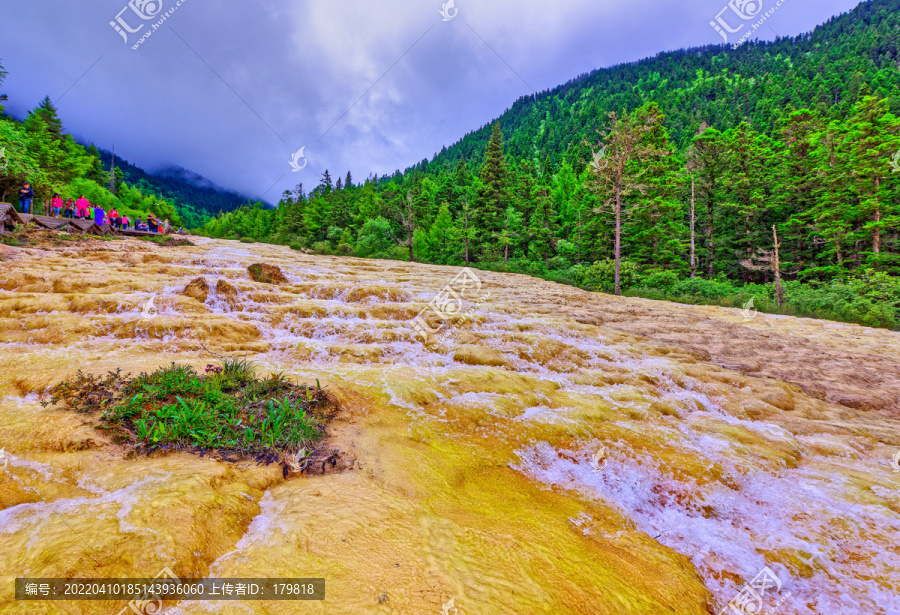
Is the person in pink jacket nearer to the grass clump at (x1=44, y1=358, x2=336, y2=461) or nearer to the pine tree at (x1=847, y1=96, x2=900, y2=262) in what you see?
the grass clump at (x1=44, y1=358, x2=336, y2=461)

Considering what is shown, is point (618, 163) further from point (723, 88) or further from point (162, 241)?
point (723, 88)

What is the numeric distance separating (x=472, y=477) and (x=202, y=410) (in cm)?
291

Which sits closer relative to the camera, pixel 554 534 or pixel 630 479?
pixel 554 534

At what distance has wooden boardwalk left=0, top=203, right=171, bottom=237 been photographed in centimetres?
1223

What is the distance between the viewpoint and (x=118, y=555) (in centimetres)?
185

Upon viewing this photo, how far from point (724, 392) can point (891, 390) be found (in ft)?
11.6

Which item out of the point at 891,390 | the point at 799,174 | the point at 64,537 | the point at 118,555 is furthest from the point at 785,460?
the point at 799,174

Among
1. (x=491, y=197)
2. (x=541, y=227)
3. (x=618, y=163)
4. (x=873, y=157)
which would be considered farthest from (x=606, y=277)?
(x=873, y=157)

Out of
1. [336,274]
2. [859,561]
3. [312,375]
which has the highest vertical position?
[336,274]

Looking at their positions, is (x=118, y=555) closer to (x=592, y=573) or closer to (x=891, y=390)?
(x=592, y=573)

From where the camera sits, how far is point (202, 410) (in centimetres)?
353

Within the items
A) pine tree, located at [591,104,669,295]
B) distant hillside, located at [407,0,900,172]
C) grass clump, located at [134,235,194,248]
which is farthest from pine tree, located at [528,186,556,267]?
grass clump, located at [134,235,194,248]

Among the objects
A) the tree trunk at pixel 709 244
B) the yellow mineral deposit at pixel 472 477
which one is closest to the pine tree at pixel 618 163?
the tree trunk at pixel 709 244

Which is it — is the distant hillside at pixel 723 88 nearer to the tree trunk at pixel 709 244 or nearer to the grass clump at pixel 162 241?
the tree trunk at pixel 709 244
